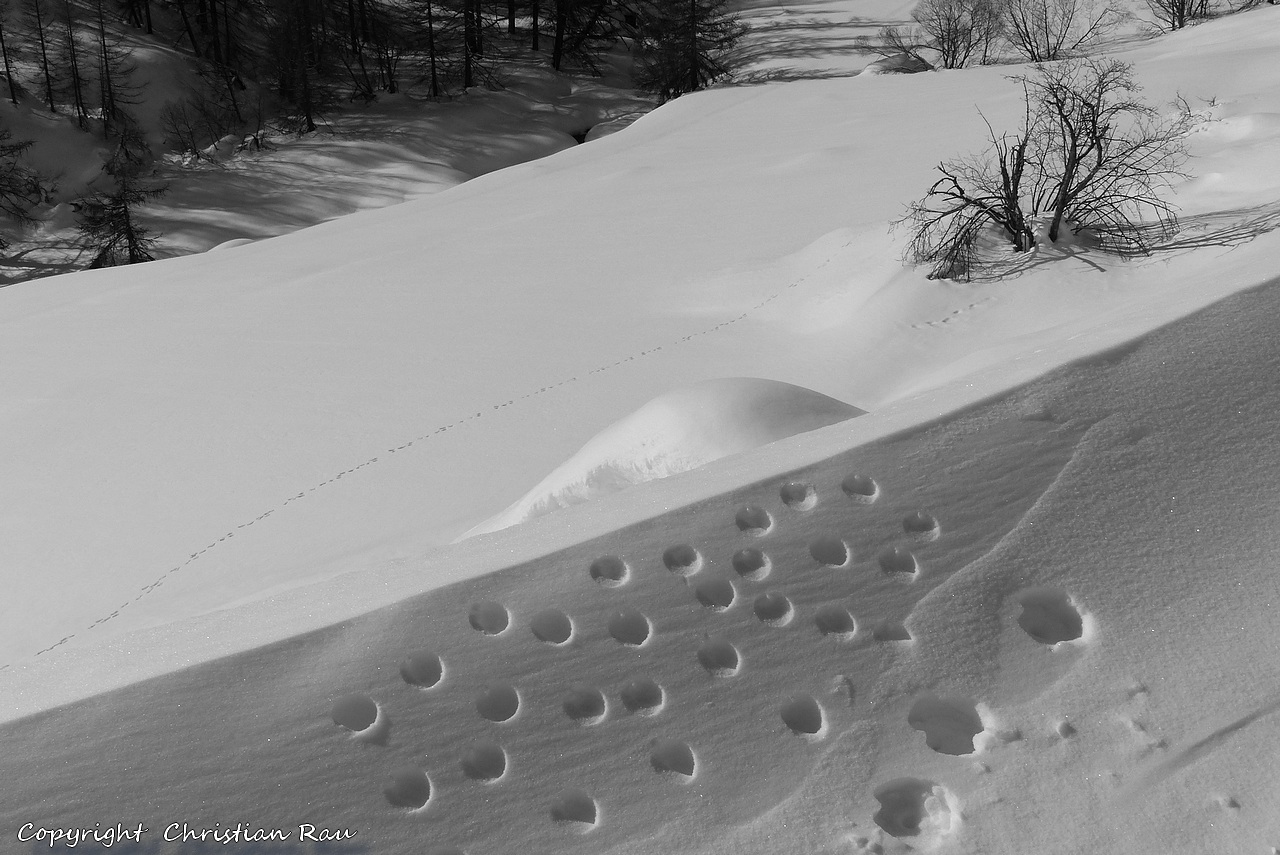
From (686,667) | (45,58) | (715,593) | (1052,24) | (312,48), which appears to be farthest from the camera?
(312,48)

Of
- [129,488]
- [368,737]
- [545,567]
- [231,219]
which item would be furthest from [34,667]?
[231,219]

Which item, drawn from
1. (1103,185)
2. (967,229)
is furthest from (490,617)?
(1103,185)

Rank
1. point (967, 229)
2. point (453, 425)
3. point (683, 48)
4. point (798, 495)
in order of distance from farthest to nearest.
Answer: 1. point (683, 48)
2. point (967, 229)
3. point (453, 425)
4. point (798, 495)

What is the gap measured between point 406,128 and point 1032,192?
69.0 feet

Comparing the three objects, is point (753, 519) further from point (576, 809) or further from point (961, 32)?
point (961, 32)

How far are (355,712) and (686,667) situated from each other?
2.38 feet

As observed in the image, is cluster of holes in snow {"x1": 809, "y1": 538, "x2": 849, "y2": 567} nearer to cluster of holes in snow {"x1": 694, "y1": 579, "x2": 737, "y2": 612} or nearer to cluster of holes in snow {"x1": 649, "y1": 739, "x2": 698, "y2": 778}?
cluster of holes in snow {"x1": 694, "y1": 579, "x2": 737, "y2": 612}

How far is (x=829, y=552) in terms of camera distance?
8.80 feet

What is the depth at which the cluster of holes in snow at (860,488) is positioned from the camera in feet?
9.06

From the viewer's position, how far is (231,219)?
78.2 ft

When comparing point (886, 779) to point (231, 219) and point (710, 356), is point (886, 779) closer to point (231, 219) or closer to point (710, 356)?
point (710, 356)

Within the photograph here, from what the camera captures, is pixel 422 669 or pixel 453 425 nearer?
pixel 422 669

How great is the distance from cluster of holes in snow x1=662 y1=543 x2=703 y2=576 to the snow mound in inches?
61.0

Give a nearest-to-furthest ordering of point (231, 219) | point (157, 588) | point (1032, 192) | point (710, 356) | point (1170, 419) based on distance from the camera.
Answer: point (1170, 419), point (157, 588), point (710, 356), point (1032, 192), point (231, 219)
